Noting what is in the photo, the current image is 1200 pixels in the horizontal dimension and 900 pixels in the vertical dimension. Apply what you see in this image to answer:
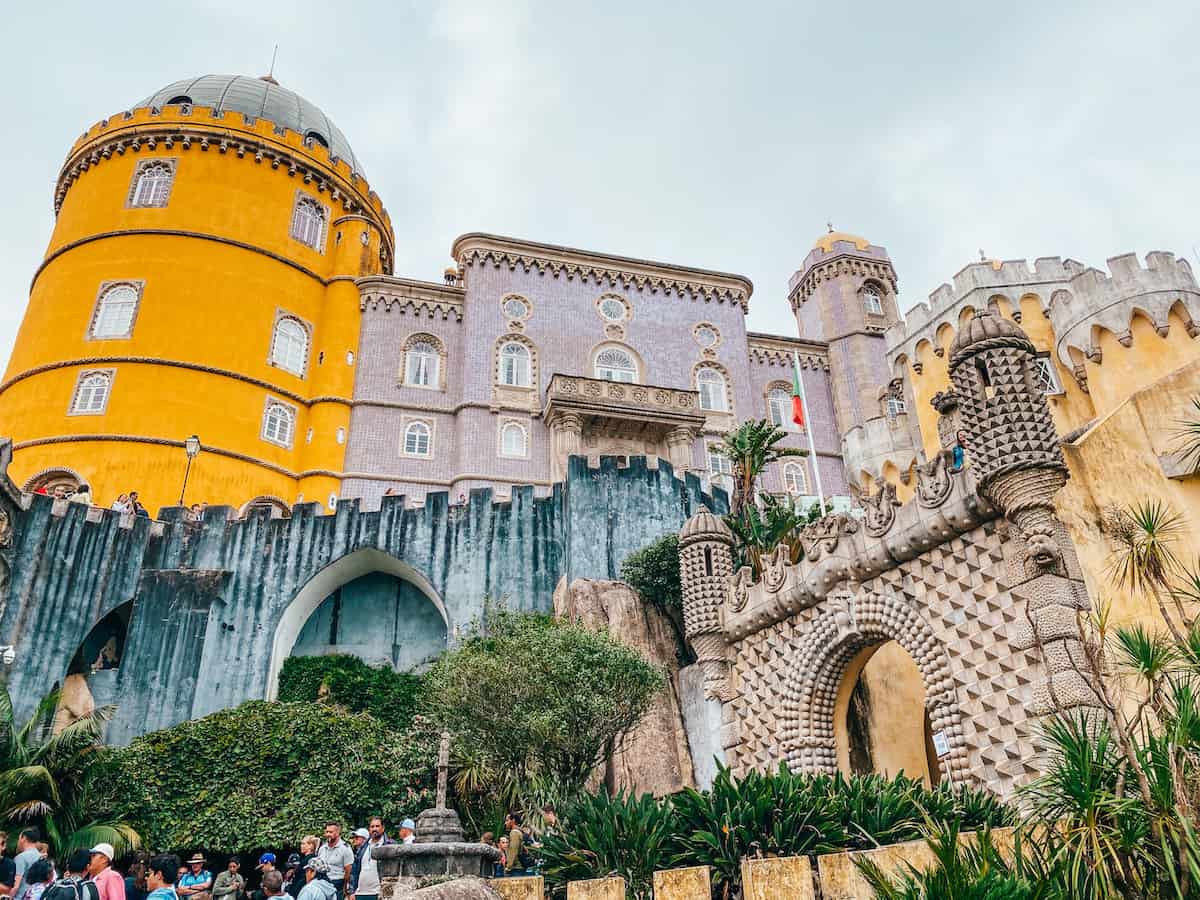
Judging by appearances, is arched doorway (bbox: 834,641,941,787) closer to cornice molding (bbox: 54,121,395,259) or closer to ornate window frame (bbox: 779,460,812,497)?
ornate window frame (bbox: 779,460,812,497)

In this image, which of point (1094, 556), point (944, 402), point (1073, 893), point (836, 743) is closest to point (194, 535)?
point (836, 743)

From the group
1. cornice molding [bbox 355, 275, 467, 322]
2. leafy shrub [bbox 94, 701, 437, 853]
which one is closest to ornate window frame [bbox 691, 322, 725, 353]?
cornice molding [bbox 355, 275, 467, 322]

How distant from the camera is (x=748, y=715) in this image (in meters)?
13.7

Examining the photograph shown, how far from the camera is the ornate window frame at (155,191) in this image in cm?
2991

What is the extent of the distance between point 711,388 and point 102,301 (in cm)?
2021

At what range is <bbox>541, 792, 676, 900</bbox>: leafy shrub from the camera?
27.1 ft

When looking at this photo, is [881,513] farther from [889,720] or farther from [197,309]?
[197,309]

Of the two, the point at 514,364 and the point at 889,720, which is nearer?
the point at 889,720

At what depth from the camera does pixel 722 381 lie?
109ft

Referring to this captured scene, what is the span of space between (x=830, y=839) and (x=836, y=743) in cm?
451

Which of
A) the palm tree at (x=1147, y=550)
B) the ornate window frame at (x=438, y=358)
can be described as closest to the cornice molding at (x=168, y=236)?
the ornate window frame at (x=438, y=358)

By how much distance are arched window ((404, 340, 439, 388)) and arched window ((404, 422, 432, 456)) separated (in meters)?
1.56

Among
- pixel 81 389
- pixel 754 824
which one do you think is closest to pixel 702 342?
pixel 81 389

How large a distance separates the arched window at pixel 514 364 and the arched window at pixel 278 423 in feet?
22.6
